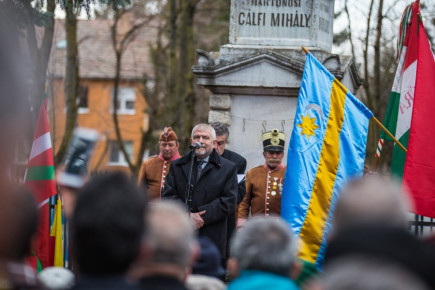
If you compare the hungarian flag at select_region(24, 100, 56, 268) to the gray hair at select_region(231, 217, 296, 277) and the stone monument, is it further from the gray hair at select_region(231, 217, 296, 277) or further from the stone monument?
the gray hair at select_region(231, 217, 296, 277)

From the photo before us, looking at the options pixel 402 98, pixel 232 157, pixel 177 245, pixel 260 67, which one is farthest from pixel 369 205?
pixel 260 67

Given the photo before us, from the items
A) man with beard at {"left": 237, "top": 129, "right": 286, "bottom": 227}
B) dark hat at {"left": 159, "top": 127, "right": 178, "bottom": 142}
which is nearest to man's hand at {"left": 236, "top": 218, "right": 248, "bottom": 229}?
man with beard at {"left": 237, "top": 129, "right": 286, "bottom": 227}

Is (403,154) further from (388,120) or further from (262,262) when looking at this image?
(262,262)

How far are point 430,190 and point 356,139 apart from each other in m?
1.04

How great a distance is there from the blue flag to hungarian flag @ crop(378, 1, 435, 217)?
2.73 feet

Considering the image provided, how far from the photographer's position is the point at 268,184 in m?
10.4

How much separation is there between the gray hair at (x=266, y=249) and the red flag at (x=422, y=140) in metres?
5.05

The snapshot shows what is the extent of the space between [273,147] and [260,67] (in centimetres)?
241

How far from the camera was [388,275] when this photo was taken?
312 cm

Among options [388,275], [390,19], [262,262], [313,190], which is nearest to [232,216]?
[313,190]

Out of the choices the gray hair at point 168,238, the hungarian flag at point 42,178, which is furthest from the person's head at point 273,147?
the gray hair at point 168,238

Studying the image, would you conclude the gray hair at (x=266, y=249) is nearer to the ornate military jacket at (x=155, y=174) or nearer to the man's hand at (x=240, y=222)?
the man's hand at (x=240, y=222)

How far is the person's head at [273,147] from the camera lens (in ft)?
34.2

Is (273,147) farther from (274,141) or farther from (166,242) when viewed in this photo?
(166,242)
